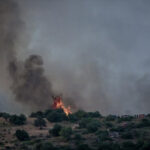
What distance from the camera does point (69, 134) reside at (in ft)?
224

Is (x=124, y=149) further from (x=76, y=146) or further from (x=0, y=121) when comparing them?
(x=0, y=121)

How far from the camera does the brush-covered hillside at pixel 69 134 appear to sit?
2263 inches

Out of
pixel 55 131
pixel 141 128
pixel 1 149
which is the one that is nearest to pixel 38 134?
pixel 55 131

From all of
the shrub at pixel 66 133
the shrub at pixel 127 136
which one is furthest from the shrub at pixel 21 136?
the shrub at pixel 127 136

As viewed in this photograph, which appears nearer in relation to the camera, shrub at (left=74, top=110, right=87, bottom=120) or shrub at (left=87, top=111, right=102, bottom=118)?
shrub at (left=74, top=110, right=87, bottom=120)

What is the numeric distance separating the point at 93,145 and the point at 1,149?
16.6 metres

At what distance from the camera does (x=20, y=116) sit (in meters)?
92.2

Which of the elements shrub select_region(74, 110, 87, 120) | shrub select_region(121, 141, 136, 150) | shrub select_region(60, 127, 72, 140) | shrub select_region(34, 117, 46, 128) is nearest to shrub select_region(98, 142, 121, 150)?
shrub select_region(121, 141, 136, 150)

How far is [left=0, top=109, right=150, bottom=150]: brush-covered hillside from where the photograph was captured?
5747cm

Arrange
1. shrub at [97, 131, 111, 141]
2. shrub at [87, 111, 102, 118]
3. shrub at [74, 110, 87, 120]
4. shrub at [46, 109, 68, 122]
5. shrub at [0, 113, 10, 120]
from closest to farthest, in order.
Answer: shrub at [97, 131, 111, 141], shrub at [46, 109, 68, 122], shrub at [0, 113, 10, 120], shrub at [74, 110, 87, 120], shrub at [87, 111, 102, 118]

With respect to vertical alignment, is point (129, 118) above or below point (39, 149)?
above

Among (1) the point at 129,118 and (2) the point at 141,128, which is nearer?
(2) the point at 141,128

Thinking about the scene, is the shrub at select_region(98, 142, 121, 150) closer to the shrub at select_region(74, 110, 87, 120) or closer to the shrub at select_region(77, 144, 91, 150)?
the shrub at select_region(77, 144, 91, 150)

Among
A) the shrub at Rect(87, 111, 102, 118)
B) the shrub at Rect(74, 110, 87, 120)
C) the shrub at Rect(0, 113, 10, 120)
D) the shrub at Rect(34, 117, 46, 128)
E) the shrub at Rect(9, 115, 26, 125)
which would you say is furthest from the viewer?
the shrub at Rect(87, 111, 102, 118)
